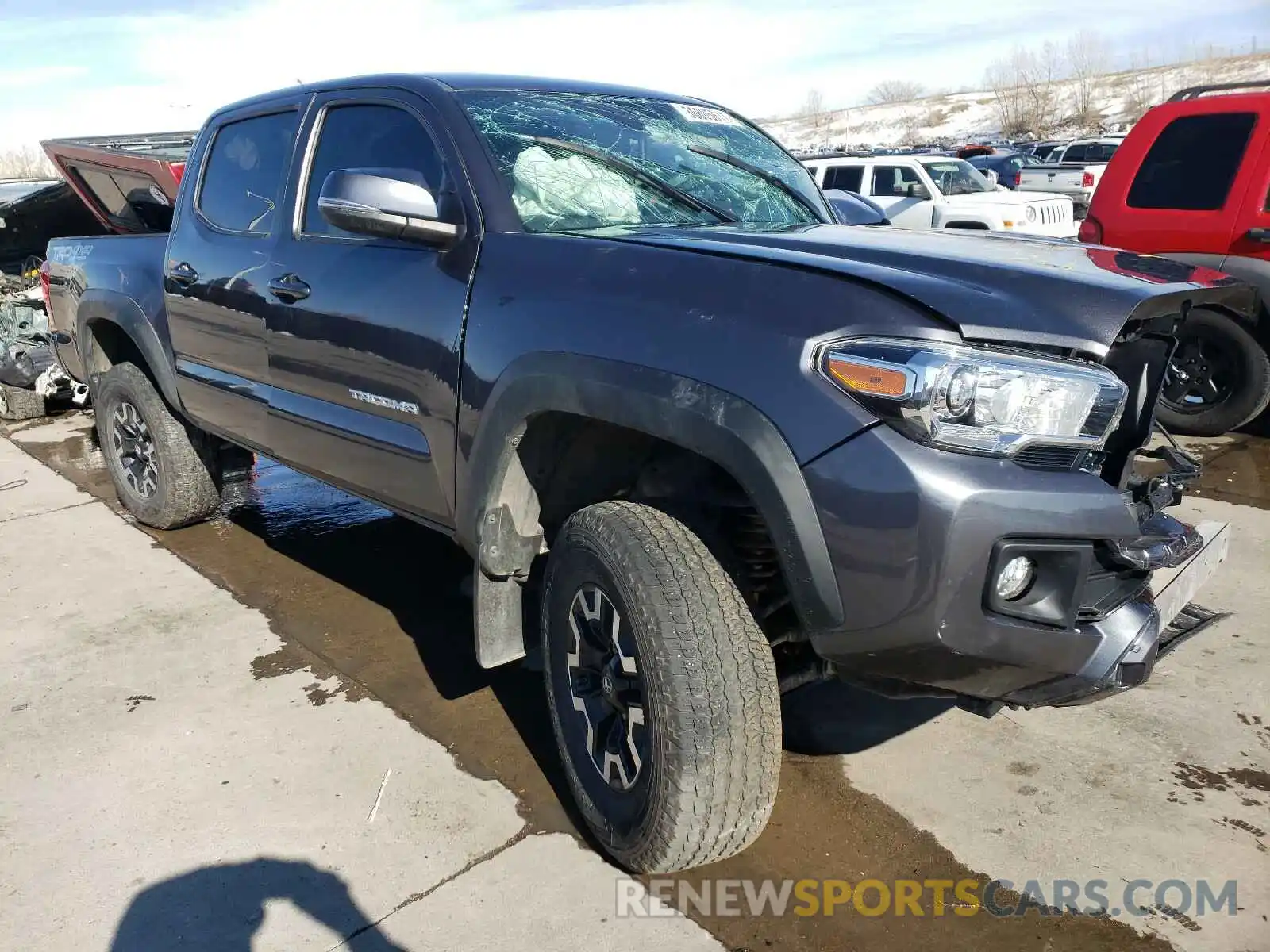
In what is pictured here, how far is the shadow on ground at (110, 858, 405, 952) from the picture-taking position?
7.60ft

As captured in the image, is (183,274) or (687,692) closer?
(687,692)

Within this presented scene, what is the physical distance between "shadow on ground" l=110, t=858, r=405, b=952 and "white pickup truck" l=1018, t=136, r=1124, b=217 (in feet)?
55.4

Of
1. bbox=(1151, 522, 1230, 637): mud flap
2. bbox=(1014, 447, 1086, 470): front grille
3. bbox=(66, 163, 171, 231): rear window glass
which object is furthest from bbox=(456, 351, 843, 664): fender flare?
bbox=(66, 163, 171, 231): rear window glass

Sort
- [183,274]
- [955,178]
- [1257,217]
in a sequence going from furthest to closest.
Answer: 1. [955,178]
2. [1257,217]
3. [183,274]

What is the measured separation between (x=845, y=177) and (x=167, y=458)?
35.4 ft

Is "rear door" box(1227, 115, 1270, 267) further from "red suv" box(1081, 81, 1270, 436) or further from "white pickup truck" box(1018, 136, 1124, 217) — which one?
"white pickup truck" box(1018, 136, 1124, 217)

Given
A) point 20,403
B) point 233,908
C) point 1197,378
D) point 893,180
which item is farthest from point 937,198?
point 233,908

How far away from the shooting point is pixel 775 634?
8.10 ft

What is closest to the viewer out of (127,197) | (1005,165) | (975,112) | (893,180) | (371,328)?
(371,328)

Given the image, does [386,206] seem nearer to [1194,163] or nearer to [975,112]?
[1194,163]

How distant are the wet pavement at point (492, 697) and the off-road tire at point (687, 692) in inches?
10.1

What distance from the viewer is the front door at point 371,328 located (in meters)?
2.81

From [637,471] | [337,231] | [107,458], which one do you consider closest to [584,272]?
[637,471]

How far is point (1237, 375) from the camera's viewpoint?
5977 millimetres
